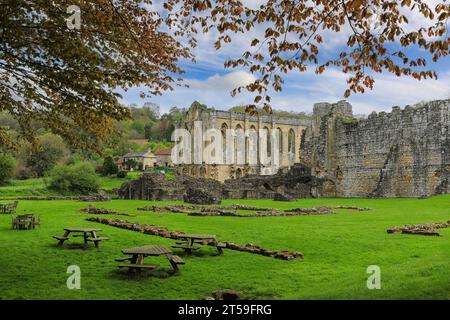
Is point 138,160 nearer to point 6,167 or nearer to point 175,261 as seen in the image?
point 6,167

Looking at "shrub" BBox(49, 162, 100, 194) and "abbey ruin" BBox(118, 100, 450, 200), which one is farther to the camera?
"shrub" BBox(49, 162, 100, 194)

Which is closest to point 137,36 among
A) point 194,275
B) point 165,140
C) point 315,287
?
point 194,275

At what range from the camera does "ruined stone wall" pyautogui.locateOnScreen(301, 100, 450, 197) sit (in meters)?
30.8

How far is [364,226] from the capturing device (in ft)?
51.2

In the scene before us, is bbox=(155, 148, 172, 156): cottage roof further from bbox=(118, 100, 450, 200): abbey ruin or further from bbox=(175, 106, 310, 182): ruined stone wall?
A: bbox=(118, 100, 450, 200): abbey ruin

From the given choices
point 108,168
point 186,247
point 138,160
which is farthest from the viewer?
point 138,160

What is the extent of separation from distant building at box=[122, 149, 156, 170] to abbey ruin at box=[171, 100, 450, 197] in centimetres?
3438

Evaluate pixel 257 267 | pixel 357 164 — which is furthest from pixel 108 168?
pixel 257 267

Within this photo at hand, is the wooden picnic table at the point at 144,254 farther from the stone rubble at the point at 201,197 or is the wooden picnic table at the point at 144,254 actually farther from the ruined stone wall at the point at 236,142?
the ruined stone wall at the point at 236,142

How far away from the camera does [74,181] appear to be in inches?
1710

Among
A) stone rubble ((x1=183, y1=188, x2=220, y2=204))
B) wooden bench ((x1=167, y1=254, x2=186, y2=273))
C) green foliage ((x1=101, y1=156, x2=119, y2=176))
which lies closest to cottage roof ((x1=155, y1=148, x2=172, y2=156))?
green foliage ((x1=101, y1=156, x2=119, y2=176))

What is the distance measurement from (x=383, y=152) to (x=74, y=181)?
2688cm

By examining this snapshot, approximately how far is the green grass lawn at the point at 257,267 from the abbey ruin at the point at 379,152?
1796 centimetres
